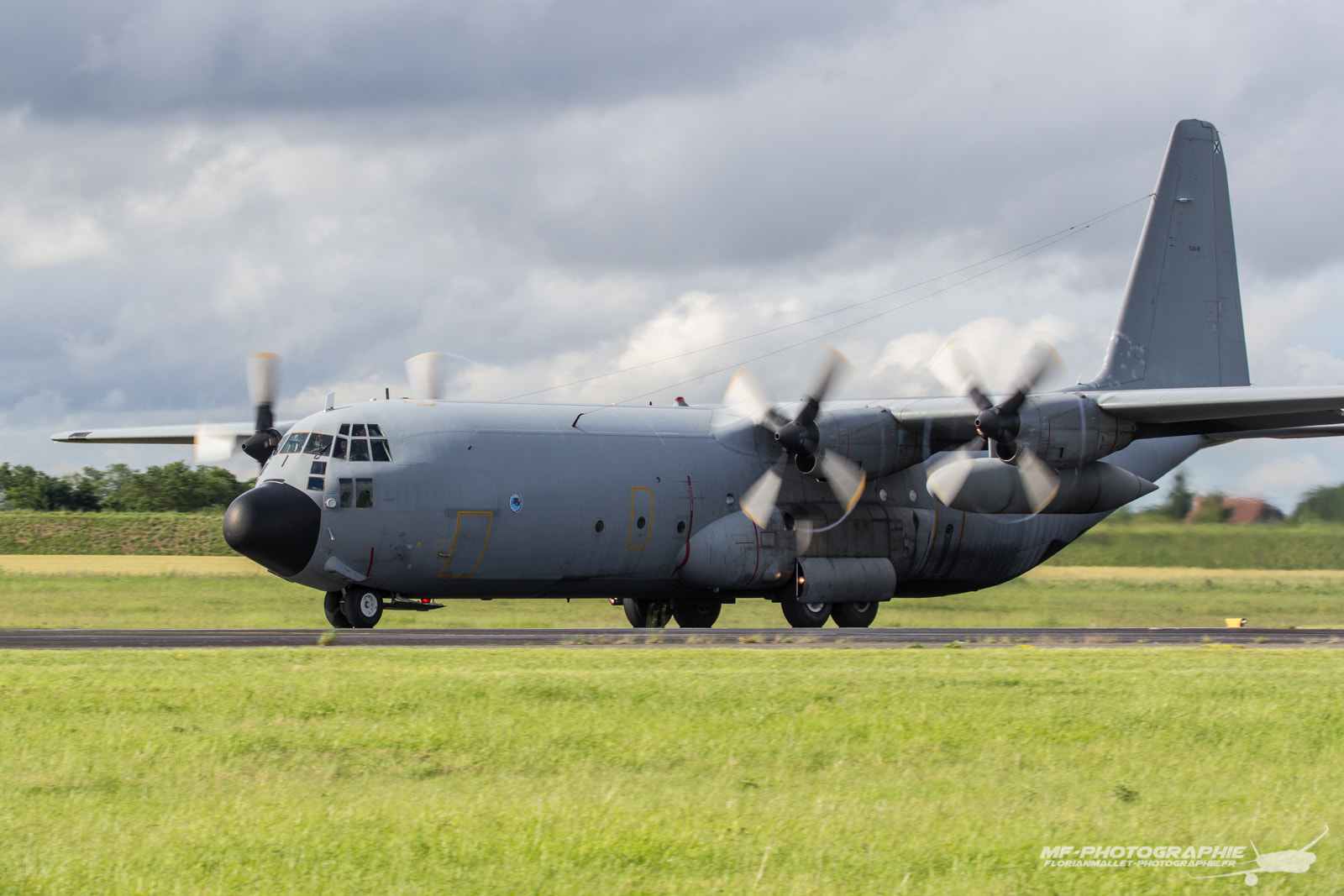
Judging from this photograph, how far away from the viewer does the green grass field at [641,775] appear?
6.91 meters

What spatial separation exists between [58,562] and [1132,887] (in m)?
43.9

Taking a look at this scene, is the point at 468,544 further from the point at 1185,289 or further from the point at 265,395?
the point at 1185,289

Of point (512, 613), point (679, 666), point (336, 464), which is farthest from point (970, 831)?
point (512, 613)

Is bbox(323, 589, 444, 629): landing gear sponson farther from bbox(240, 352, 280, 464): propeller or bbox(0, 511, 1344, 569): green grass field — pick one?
bbox(0, 511, 1344, 569): green grass field

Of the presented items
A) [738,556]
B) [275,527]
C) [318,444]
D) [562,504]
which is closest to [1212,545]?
[738,556]

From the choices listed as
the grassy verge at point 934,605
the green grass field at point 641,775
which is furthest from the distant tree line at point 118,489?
the green grass field at point 641,775

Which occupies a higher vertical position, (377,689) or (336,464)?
(336,464)

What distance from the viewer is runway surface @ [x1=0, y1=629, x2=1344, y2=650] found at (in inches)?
689

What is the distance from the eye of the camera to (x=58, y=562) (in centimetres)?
4466

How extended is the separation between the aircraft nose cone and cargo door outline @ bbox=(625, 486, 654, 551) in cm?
565

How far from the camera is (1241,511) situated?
3031 cm

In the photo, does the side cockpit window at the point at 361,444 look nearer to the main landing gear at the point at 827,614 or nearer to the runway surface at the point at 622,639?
the runway surface at the point at 622,639

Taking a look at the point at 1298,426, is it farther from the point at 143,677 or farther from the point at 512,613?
the point at 143,677

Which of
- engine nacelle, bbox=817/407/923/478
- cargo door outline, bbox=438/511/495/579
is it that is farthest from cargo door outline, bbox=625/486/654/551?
engine nacelle, bbox=817/407/923/478
